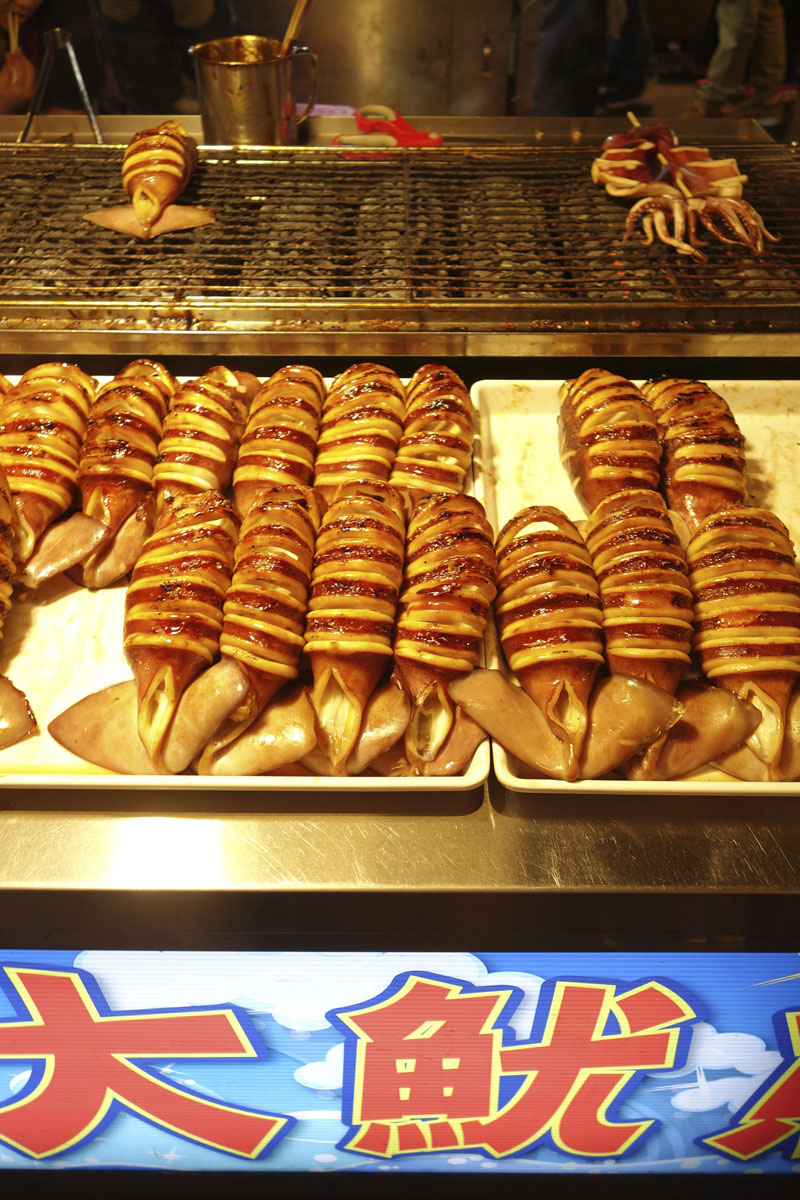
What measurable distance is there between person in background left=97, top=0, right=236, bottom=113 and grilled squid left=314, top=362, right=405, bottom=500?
5668mm

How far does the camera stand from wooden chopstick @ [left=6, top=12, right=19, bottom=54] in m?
5.04

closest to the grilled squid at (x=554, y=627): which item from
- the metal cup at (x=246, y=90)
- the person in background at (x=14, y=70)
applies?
the metal cup at (x=246, y=90)

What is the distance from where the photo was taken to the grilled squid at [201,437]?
2082mm

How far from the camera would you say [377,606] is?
5.57ft

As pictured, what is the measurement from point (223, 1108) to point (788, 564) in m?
1.80

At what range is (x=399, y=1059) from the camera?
5.73 feet

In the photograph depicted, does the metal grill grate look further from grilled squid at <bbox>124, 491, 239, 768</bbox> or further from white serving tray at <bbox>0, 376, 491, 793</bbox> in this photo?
grilled squid at <bbox>124, 491, 239, 768</bbox>

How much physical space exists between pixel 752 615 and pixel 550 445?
0.95 m

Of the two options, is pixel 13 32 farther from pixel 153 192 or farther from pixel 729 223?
pixel 729 223

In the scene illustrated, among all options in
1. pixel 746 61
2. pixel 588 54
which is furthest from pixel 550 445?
pixel 746 61

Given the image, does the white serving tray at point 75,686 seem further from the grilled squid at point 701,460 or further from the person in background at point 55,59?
the person in background at point 55,59

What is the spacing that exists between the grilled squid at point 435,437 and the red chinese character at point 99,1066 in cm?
132

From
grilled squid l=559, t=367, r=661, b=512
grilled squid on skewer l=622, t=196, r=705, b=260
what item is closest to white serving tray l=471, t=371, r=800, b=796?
grilled squid l=559, t=367, r=661, b=512

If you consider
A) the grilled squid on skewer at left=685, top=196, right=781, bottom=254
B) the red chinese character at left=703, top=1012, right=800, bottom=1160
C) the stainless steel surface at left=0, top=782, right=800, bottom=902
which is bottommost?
the red chinese character at left=703, top=1012, right=800, bottom=1160
